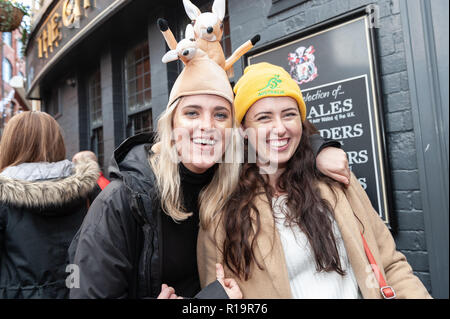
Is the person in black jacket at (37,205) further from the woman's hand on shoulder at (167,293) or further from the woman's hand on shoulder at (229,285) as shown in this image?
the woman's hand on shoulder at (229,285)

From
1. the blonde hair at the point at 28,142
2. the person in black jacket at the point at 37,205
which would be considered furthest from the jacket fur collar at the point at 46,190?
the blonde hair at the point at 28,142

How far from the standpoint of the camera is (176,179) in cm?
Answer: 143

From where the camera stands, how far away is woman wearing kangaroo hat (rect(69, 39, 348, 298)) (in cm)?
118

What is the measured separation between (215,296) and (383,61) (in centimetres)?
204

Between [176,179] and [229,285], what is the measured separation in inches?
21.5

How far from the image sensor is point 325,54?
2.47m

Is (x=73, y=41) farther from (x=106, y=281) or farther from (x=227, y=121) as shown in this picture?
(x=106, y=281)

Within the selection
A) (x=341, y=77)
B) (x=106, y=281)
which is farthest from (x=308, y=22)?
(x=106, y=281)

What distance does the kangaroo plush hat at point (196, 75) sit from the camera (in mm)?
1400

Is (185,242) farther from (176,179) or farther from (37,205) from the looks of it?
(37,205)

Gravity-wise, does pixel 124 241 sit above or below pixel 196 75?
below

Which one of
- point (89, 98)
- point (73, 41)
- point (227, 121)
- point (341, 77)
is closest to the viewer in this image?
point (227, 121)

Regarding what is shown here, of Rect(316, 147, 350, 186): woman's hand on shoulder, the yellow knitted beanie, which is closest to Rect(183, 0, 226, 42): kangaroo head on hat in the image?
the yellow knitted beanie

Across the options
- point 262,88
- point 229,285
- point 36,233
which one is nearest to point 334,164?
point 262,88
